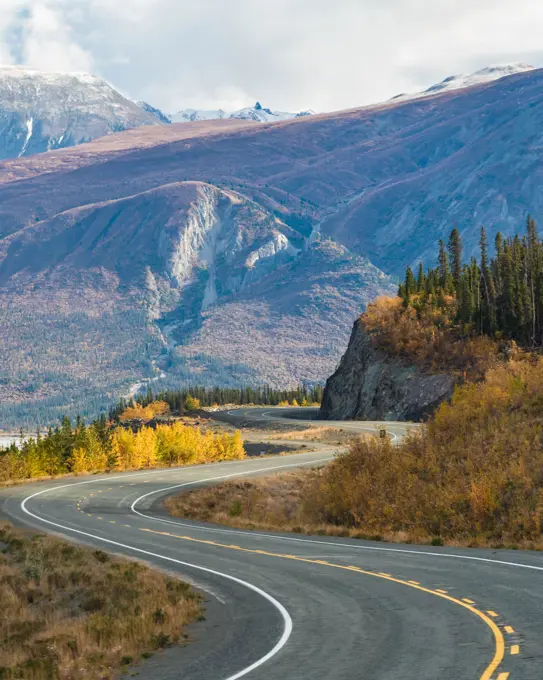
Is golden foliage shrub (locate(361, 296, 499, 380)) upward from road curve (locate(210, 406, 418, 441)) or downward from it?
upward

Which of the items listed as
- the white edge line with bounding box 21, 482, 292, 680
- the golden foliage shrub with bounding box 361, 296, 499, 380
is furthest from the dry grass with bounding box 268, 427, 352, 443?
the white edge line with bounding box 21, 482, 292, 680

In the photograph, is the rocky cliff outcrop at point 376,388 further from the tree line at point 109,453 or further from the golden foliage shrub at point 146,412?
the golden foliage shrub at point 146,412

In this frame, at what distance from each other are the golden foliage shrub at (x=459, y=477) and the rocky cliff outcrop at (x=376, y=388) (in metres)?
34.4

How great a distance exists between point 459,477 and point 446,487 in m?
0.65

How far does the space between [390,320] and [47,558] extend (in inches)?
2806

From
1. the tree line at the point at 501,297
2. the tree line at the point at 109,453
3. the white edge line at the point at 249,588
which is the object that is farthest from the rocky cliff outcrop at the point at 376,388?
the white edge line at the point at 249,588

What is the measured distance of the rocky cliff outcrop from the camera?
79250 mm

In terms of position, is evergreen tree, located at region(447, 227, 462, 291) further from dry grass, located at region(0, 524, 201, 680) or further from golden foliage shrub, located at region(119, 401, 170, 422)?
dry grass, located at region(0, 524, 201, 680)

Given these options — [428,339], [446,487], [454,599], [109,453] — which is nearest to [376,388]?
[428,339]

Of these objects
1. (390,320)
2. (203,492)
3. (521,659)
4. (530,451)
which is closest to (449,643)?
(521,659)

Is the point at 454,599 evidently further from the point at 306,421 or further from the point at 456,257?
the point at 456,257

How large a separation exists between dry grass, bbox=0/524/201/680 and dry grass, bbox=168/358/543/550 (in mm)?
10495

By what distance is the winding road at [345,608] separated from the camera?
41.9 ft

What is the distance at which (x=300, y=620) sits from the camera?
16.3 meters
